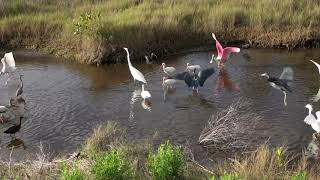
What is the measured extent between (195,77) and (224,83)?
0.97m

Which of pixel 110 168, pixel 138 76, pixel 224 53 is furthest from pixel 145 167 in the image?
pixel 224 53

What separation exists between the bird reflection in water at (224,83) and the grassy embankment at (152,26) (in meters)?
2.24

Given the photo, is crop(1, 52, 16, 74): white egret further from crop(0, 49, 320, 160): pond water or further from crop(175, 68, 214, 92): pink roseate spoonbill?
crop(175, 68, 214, 92): pink roseate spoonbill

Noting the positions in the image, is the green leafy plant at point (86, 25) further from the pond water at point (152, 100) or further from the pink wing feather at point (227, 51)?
the pink wing feather at point (227, 51)

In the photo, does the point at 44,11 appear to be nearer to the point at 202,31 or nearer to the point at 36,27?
the point at 36,27

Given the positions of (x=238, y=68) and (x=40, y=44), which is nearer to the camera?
(x=238, y=68)

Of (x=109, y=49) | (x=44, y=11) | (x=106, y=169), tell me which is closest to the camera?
(x=106, y=169)

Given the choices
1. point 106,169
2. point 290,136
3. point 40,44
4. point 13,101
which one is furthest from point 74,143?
point 40,44

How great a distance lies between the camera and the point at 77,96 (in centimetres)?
1130

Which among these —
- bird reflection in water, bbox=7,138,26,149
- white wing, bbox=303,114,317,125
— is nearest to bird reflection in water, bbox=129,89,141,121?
bird reflection in water, bbox=7,138,26,149

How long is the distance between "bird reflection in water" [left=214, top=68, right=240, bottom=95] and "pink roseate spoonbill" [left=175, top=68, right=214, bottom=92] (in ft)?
1.15

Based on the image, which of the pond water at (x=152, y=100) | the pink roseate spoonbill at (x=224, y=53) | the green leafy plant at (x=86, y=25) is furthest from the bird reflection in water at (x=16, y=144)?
the pink roseate spoonbill at (x=224, y=53)

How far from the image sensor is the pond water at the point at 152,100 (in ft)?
30.1

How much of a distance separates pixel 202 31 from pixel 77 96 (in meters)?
5.25
